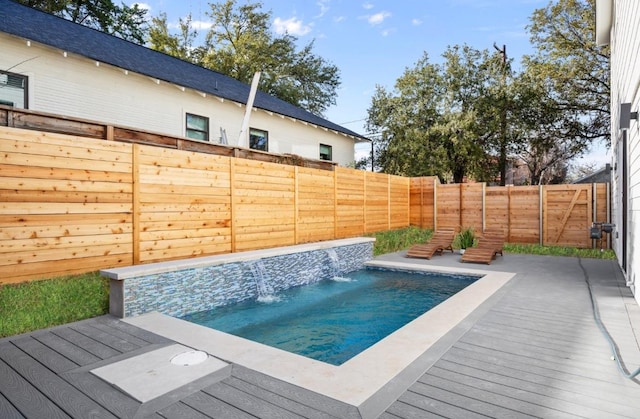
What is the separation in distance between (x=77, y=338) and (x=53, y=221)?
164 cm

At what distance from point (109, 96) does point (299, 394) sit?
877 cm

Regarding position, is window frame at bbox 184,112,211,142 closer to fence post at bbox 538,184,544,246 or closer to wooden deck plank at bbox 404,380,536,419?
wooden deck plank at bbox 404,380,536,419

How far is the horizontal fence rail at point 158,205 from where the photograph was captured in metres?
4.32

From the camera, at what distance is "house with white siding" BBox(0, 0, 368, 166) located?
7418 mm

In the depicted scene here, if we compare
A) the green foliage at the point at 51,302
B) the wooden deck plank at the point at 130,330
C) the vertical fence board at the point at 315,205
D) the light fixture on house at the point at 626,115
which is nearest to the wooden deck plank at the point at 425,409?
the wooden deck plank at the point at 130,330

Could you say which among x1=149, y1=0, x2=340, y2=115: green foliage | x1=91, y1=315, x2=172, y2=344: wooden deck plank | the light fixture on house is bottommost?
x1=91, y1=315, x2=172, y2=344: wooden deck plank

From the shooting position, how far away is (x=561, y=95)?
1700cm

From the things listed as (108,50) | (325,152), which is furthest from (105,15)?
(325,152)

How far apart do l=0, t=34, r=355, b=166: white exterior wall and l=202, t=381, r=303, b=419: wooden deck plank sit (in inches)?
250

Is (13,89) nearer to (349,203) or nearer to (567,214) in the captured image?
(349,203)

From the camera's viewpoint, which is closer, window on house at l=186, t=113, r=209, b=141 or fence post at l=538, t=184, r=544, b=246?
window on house at l=186, t=113, r=209, b=141

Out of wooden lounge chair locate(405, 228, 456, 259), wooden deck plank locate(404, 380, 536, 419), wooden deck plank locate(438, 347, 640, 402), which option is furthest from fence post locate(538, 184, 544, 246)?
wooden deck plank locate(404, 380, 536, 419)

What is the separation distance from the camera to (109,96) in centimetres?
870

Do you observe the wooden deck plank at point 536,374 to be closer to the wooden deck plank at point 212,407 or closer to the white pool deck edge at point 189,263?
the wooden deck plank at point 212,407
